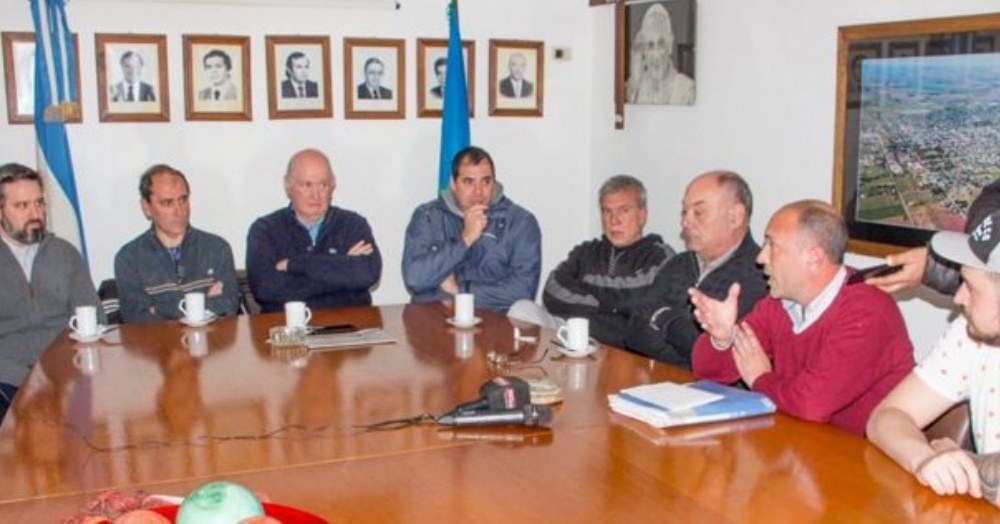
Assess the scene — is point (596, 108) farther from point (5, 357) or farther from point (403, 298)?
point (5, 357)

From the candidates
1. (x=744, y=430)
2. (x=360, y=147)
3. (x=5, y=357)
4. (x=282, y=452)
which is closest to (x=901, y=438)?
(x=744, y=430)

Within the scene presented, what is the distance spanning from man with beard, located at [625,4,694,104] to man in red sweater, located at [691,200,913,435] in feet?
7.79

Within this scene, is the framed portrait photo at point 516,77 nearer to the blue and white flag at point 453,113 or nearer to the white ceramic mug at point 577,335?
the blue and white flag at point 453,113

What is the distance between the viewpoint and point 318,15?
511cm

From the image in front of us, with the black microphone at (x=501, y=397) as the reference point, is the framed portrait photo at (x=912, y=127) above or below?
above

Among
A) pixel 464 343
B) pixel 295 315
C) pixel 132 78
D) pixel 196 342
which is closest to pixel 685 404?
pixel 464 343

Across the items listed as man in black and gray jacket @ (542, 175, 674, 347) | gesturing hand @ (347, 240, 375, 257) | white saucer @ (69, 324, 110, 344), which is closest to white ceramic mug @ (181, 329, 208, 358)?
white saucer @ (69, 324, 110, 344)

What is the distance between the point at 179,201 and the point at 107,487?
244 cm

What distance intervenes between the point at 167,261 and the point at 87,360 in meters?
1.28

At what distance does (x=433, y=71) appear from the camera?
5379 millimetres

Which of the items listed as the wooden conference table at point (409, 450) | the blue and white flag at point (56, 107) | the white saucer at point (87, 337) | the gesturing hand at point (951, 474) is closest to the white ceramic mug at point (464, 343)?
the wooden conference table at point (409, 450)

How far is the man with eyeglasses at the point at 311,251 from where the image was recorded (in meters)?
4.17

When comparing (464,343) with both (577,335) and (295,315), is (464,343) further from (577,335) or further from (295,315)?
(295,315)

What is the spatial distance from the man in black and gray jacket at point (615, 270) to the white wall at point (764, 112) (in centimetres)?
63
